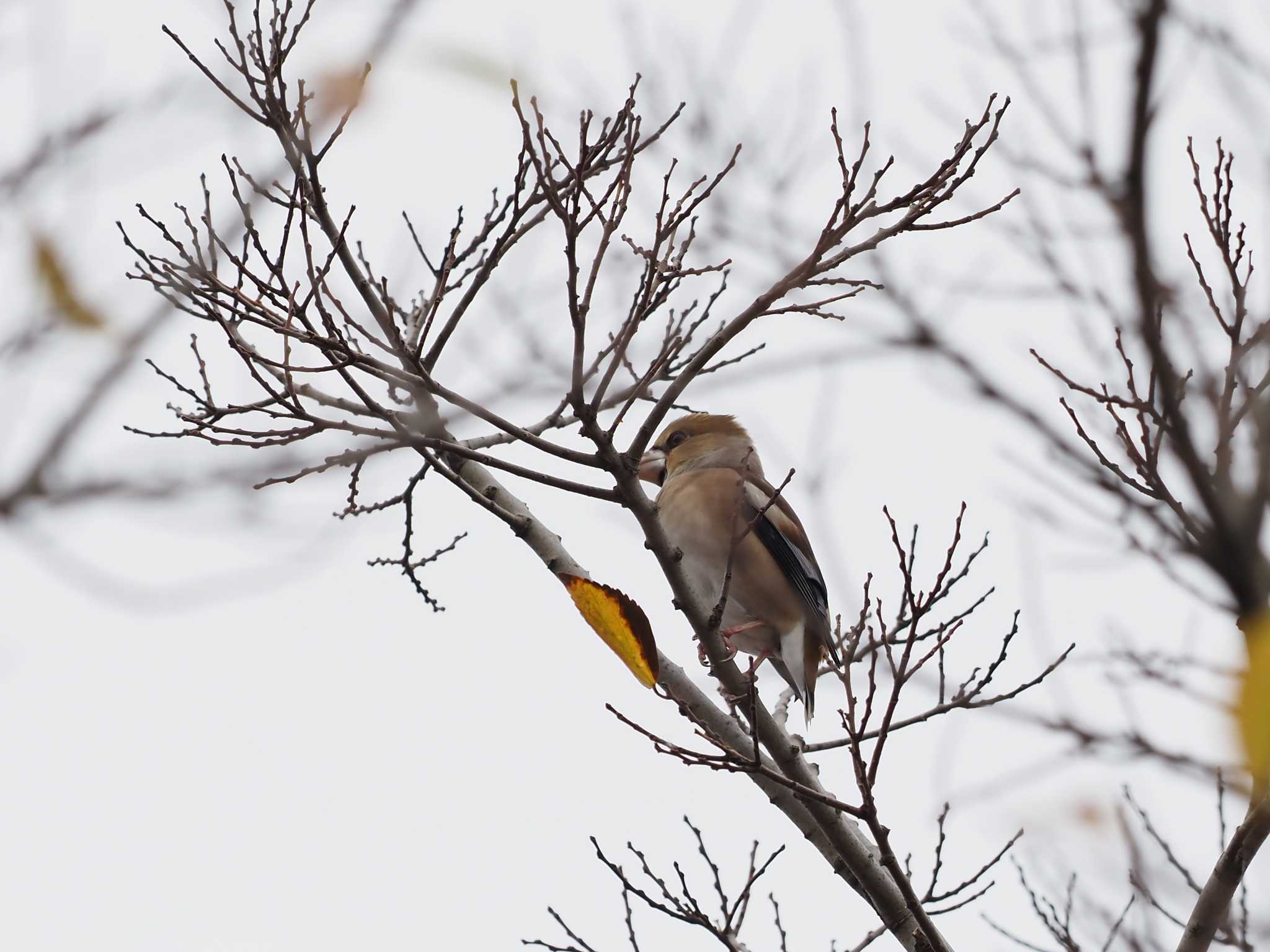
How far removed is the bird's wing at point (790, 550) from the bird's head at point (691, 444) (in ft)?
1.27

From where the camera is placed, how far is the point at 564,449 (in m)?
3.78

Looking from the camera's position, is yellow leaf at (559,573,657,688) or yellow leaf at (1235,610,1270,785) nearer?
yellow leaf at (1235,610,1270,785)

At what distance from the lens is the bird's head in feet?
26.4

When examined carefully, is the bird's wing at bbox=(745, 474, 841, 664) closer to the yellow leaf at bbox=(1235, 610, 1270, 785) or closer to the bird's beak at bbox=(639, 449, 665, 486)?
the bird's beak at bbox=(639, 449, 665, 486)

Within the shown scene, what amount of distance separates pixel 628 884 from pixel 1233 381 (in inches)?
99.2

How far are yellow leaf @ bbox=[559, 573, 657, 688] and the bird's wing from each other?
280 cm

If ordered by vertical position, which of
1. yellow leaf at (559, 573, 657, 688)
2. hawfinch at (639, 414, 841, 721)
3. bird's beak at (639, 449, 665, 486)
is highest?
bird's beak at (639, 449, 665, 486)

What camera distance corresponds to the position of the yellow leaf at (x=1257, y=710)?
79.7 inches

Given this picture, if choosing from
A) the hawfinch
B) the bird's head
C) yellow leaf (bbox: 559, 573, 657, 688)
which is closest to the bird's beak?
the bird's head

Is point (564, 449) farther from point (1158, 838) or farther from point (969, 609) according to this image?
point (1158, 838)

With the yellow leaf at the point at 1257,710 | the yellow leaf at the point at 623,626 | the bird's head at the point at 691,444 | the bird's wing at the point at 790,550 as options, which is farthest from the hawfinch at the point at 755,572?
the yellow leaf at the point at 1257,710

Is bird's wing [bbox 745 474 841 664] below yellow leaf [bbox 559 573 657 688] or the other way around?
the other way around

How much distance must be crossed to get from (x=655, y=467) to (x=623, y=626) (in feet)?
13.8

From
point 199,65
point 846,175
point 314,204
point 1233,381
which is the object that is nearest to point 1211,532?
point 1233,381
